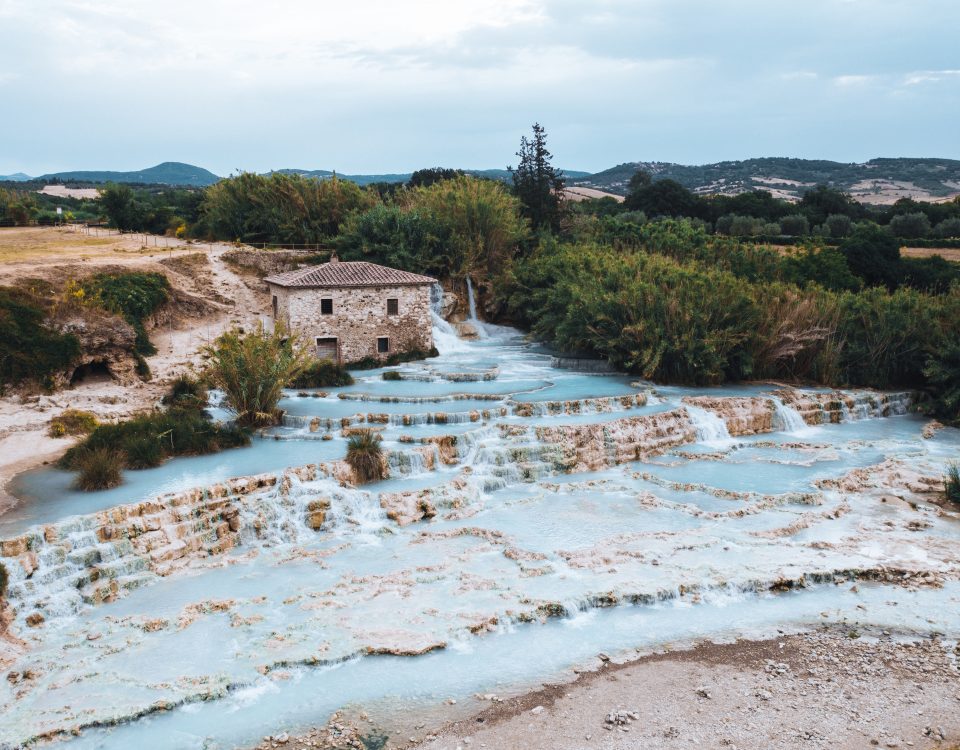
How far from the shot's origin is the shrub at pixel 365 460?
1759 centimetres

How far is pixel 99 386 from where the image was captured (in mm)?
22438

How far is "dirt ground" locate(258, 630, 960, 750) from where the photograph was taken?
31.4 feet

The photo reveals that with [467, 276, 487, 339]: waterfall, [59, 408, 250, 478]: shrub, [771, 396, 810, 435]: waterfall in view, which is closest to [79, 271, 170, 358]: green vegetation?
[59, 408, 250, 478]: shrub

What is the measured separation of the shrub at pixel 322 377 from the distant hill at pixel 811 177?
74619 millimetres

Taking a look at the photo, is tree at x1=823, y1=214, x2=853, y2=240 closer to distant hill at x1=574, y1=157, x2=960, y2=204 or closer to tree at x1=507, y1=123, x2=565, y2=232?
tree at x1=507, y1=123, x2=565, y2=232

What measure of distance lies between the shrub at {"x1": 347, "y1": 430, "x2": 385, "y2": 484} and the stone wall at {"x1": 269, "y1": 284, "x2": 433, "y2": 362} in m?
9.63

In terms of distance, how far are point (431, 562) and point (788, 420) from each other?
1323 centimetres

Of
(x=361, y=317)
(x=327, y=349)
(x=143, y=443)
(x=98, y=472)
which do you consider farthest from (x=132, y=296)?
(x=98, y=472)

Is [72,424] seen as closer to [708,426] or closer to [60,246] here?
[60,246]

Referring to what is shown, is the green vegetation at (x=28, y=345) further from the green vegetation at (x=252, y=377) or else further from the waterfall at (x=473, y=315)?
the waterfall at (x=473, y=315)

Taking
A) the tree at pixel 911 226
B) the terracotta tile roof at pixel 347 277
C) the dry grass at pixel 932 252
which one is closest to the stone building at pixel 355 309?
the terracotta tile roof at pixel 347 277

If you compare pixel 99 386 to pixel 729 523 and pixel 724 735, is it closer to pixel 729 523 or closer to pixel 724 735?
pixel 729 523

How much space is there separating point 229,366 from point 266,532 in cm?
584

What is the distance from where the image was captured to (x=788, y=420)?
75.9ft
